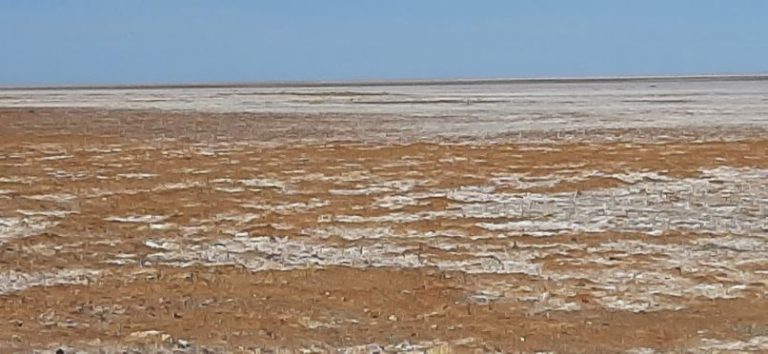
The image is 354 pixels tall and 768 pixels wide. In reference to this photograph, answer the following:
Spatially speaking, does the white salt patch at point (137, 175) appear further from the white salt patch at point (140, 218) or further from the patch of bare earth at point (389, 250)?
the white salt patch at point (140, 218)

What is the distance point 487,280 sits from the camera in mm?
11398

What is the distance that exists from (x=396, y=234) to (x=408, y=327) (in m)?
5.01

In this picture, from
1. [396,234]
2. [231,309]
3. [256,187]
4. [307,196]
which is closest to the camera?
[231,309]

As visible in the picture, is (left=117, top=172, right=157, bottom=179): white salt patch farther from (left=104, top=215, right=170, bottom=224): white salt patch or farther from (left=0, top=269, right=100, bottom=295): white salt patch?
(left=0, top=269, right=100, bottom=295): white salt patch

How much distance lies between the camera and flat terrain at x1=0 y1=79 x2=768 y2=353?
9227 mm

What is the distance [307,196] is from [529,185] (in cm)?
369

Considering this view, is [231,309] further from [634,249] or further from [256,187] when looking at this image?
[256,187]

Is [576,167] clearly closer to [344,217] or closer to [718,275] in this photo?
[344,217]

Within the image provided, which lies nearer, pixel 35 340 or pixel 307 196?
pixel 35 340

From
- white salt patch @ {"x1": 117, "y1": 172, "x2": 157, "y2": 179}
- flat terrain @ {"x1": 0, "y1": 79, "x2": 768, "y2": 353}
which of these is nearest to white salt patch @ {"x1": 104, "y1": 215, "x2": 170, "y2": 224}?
flat terrain @ {"x1": 0, "y1": 79, "x2": 768, "y2": 353}

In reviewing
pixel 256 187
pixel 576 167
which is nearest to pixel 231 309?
pixel 256 187

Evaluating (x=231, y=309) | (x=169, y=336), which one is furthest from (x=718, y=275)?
(x=169, y=336)

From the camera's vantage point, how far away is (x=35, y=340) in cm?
892

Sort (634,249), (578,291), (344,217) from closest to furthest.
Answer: (578,291) < (634,249) < (344,217)
